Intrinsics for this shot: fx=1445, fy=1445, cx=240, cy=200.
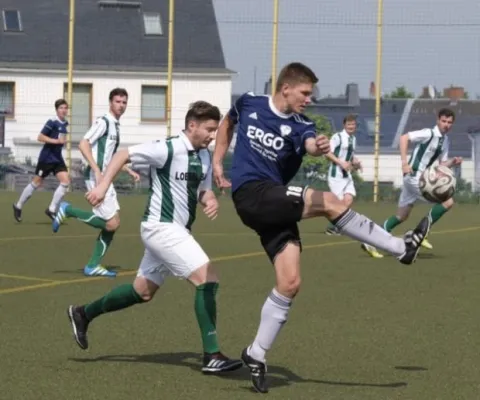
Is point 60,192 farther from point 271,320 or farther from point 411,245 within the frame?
point 411,245

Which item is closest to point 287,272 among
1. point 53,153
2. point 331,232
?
point 331,232

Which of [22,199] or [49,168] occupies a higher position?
[49,168]

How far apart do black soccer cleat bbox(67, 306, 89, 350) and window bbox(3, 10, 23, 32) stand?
46.3 metres

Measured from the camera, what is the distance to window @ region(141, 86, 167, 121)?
37816mm

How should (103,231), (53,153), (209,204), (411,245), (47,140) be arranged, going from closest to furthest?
1. (411,245)
2. (209,204)
3. (103,231)
4. (47,140)
5. (53,153)

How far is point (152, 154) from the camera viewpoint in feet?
29.8

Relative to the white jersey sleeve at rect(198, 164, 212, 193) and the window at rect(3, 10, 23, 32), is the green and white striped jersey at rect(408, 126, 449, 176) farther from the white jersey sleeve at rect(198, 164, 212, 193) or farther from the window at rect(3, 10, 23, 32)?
the window at rect(3, 10, 23, 32)

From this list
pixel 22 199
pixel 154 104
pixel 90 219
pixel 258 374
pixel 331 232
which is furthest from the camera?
pixel 154 104

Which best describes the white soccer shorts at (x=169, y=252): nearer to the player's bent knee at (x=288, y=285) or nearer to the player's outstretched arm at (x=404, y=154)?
the player's bent knee at (x=288, y=285)

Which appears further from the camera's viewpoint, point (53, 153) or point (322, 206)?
point (53, 153)

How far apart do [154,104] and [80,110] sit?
2.51 metres

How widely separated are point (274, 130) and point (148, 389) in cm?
170

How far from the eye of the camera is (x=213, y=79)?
166ft

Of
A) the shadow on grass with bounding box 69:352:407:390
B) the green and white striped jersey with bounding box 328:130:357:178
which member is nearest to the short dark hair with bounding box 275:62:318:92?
the shadow on grass with bounding box 69:352:407:390
